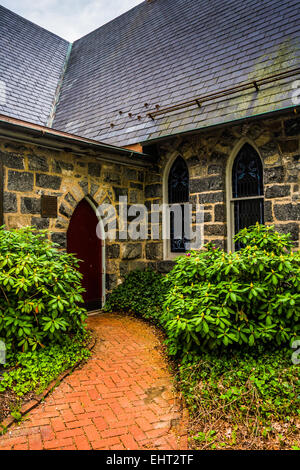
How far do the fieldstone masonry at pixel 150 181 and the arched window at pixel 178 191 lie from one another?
23cm

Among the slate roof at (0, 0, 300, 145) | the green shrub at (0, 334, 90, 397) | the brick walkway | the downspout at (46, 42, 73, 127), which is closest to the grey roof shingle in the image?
the slate roof at (0, 0, 300, 145)

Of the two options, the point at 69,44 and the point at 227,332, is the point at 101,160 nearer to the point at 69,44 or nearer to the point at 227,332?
the point at 227,332

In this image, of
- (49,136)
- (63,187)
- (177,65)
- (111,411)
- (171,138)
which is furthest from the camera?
(177,65)

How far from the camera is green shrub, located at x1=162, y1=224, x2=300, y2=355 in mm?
3844

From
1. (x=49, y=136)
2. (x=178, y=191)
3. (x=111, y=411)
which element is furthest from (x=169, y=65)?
(x=111, y=411)

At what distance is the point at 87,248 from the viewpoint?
23.2 feet

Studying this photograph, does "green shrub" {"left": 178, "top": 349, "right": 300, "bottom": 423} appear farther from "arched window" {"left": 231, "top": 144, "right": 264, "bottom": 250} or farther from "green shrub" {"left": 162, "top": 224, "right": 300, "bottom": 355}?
"arched window" {"left": 231, "top": 144, "right": 264, "bottom": 250}

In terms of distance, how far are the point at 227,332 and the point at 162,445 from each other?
1.51m

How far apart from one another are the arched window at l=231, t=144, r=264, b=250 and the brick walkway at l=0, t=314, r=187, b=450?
322 cm

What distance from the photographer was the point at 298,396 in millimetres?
3152

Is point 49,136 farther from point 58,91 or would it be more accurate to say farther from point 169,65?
point 58,91

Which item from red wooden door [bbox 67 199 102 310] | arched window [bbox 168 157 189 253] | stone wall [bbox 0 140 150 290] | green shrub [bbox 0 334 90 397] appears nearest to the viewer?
green shrub [bbox 0 334 90 397]

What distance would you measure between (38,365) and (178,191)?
4866mm
